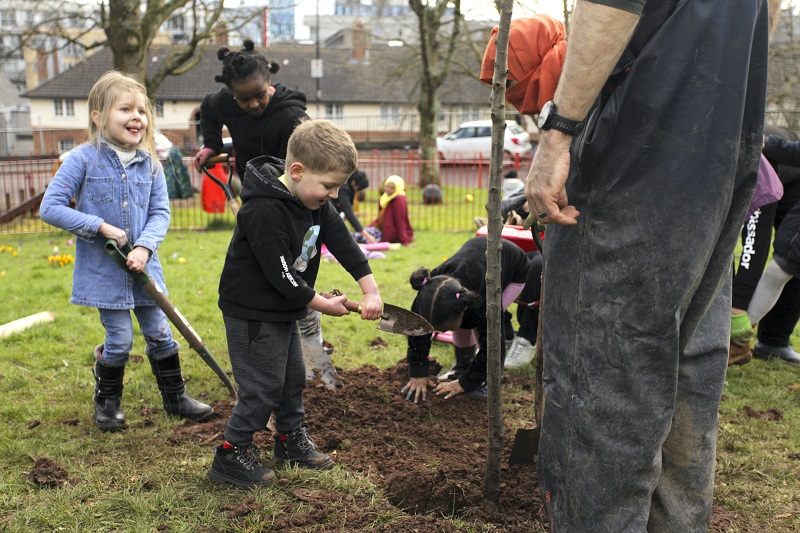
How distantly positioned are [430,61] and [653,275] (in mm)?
17586

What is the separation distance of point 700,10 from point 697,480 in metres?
1.40

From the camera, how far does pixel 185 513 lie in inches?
114

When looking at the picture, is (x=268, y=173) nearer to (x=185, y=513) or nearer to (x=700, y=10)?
(x=185, y=513)

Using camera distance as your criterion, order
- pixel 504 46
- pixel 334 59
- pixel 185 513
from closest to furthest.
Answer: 1. pixel 504 46
2. pixel 185 513
3. pixel 334 59

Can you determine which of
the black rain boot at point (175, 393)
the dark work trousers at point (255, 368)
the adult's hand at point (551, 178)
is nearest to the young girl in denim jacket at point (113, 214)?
the black rain boot at point (175, 393)

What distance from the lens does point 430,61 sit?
61.3 feet

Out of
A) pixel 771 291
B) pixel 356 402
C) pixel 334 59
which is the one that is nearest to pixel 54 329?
pixel 356 402

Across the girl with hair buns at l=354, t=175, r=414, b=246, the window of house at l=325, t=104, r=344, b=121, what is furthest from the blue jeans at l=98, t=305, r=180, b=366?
the window of house at l=325, t=104, r=344, b=121

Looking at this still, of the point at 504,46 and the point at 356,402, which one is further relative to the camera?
the point at 356,402

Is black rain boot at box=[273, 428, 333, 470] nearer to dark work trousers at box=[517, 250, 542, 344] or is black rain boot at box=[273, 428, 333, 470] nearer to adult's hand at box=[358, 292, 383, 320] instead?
adult's hand at box=[358, 292, 383, 320]

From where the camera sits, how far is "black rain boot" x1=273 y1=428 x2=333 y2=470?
3.28 metres

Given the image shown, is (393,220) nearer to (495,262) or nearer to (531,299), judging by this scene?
(531,299)

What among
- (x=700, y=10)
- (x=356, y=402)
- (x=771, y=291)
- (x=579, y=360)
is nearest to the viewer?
(x=700, y=10)

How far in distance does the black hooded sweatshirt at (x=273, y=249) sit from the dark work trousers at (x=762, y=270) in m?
3.04
